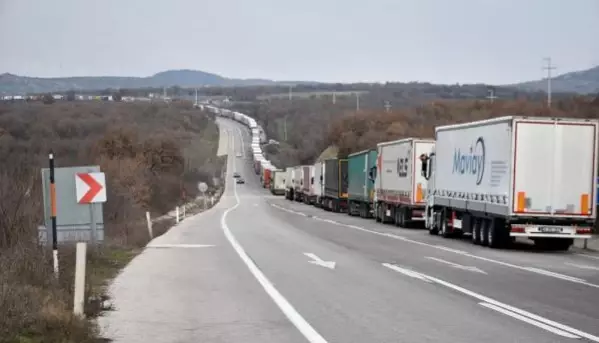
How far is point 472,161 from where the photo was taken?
2805cm

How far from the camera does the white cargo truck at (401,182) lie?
38.1 m

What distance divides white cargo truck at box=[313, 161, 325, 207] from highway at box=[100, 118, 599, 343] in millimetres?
41351

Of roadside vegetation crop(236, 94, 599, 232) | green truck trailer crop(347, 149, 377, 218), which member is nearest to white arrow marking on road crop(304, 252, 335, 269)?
green truck trailer crop(347, 149, 377, 218)

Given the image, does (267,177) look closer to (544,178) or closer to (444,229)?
(444,229)

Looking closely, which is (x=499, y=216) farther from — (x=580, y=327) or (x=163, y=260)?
(x=580, y=327)

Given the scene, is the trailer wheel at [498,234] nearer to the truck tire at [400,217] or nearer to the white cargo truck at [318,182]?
the truck tire at [400,217]

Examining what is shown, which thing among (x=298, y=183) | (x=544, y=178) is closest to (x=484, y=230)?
(x=544, y=178)

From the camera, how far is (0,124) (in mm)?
38344

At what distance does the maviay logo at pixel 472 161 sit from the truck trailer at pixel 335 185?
28.0m

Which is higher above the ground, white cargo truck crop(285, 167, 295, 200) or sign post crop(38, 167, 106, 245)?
sign post crop(38, 167, 106, 245)

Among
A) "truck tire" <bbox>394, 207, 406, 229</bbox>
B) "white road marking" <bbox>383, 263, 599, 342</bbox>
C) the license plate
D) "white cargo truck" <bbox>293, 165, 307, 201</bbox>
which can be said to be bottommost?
"white cargo truck" <bbox>293, 165, 307, 201</bbox>

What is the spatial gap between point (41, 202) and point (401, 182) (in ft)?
74.6

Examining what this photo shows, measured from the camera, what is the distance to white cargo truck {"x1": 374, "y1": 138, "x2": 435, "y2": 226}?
38125 millimetres

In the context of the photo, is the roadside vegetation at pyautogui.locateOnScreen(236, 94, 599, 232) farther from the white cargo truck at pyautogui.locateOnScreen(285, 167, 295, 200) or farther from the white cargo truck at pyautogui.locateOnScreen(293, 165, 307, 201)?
the white cargo truck at pyautogui.locateOnScreen(293, 165, 307, 201)
